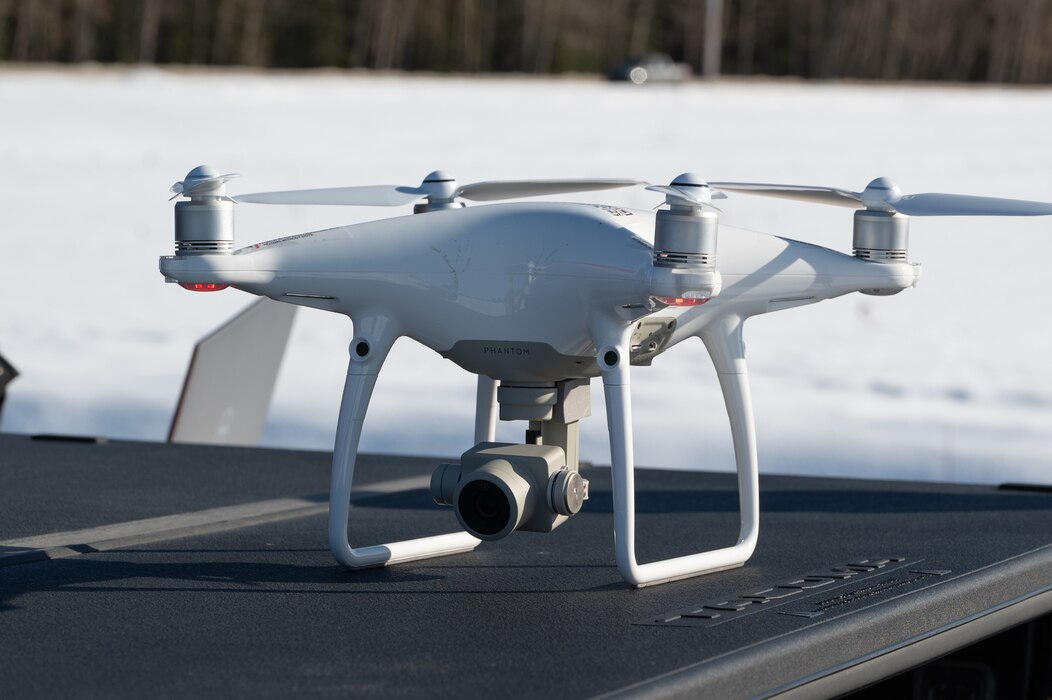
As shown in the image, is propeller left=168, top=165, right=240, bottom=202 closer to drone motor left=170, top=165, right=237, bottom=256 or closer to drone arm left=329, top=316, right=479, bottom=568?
drone motor left=170, top=165, right=237, bottom=256

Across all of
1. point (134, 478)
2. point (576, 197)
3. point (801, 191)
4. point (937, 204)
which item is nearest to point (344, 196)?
point (801, 191)

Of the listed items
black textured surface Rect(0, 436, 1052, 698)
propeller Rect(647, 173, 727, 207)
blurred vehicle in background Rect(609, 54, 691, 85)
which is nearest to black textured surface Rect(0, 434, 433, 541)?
black textured surface Rect(0, 436, 1052, 698)

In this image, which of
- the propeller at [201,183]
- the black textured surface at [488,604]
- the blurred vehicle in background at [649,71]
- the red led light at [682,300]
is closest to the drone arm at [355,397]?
the black textured surface at [488,604]

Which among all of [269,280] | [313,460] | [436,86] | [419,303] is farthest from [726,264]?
[436,86]

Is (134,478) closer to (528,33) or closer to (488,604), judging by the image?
(488,604)

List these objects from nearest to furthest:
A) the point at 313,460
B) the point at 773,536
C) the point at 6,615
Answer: the point at 6,615
the point at 773,536
the point at 313,460

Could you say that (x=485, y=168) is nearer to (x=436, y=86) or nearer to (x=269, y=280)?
(x=436, y=86)
